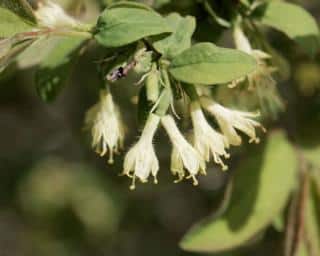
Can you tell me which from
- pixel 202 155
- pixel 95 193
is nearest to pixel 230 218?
pixel 202 155

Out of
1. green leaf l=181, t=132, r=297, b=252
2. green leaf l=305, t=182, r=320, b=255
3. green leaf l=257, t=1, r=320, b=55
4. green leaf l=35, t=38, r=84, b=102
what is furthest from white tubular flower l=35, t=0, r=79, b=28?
green leaf l=305, t=182, r=320, b=255

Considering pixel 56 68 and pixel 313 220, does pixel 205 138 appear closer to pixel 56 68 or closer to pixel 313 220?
pixel 56 68

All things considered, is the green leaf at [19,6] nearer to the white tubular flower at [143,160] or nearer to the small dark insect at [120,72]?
the small dark insect at [120,72]

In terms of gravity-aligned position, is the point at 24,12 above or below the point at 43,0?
above

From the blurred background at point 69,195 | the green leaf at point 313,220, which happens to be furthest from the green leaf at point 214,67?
the blurred background at point 69,195

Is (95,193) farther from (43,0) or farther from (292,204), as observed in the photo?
(43,0)

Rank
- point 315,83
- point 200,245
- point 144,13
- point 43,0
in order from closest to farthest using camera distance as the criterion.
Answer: point 144,13 < point 43,0 < point 200,245 < point 315,83

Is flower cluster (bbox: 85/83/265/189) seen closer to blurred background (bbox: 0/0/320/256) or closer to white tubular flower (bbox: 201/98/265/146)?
white tubular flower (bbox: 201/98/265/146)

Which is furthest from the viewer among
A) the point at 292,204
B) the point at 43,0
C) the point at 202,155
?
the point at 292,204
